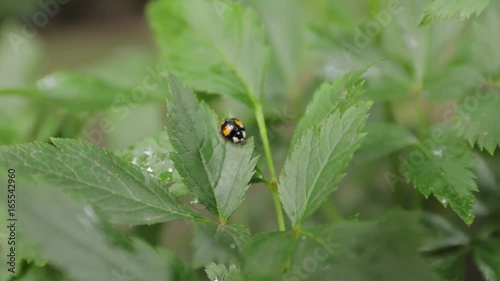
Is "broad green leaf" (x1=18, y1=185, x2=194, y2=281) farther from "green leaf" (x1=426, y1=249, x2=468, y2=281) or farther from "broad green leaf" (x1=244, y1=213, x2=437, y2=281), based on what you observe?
"green leaf" (x1=426, y1=249, x2=468, y2=281)

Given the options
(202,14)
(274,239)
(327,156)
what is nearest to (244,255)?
(274,239)

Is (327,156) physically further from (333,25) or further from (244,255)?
(333,25)

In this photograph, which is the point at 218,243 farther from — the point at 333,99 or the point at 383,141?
the point at 383,141

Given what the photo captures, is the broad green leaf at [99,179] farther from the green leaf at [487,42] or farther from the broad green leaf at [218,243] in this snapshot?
the green leaf at [487,42]

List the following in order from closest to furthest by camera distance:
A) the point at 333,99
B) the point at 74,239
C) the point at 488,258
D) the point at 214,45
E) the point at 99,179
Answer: the point at 74,239, the point at 99,179, the point at 333,99, the point at 488,258, the point at 214,45

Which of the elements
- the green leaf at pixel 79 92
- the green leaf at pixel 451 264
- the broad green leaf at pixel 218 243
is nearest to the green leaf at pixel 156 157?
the broad green leaf at pixel 218 243

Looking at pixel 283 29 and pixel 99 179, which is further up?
pixel 283 29

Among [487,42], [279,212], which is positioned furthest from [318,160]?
[487,42]
